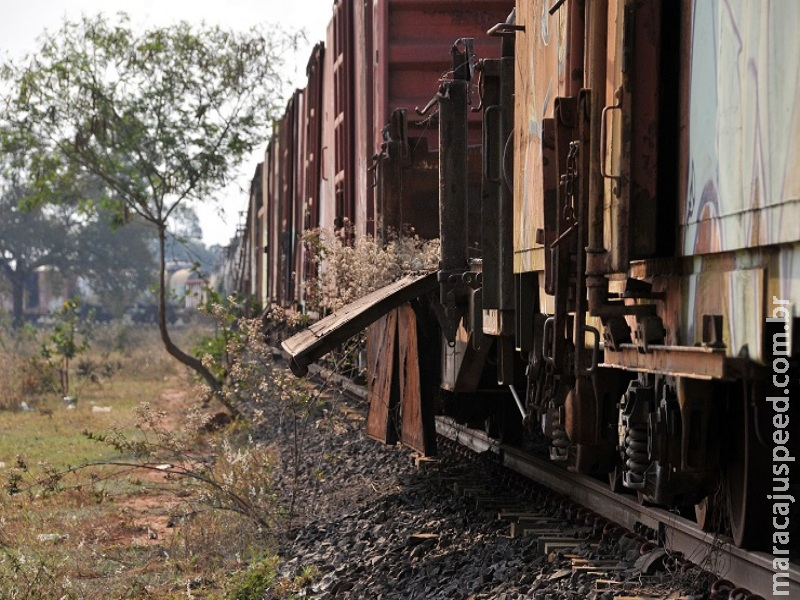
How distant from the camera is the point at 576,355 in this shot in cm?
467

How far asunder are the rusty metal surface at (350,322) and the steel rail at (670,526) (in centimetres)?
136

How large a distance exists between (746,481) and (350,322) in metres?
3.73

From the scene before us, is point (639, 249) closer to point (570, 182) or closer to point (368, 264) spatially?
point (570, 182)

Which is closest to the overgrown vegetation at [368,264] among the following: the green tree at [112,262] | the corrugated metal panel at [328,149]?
the corrugated metal panel at [328,149]

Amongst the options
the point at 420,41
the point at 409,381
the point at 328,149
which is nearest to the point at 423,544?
the point at 409,381

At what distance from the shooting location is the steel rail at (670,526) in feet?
15.0

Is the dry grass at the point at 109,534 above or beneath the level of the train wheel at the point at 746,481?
beneath

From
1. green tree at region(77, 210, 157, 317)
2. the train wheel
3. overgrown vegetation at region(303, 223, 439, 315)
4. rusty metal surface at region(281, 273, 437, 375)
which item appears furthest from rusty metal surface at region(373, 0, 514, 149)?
green tree at region(77, 210, 157, 317)

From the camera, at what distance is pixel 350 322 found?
7.93 meters

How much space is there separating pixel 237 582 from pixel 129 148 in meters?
17.1

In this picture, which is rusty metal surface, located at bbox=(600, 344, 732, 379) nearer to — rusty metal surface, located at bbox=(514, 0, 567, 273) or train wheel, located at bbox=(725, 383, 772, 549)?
train wheel, located at bbox=(725, 383, 772, 549)

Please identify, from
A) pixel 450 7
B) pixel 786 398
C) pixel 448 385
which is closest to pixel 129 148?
pixel 450 7

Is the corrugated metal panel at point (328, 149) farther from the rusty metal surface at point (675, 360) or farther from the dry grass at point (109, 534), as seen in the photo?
the rusty metal surface at point (675, 360)

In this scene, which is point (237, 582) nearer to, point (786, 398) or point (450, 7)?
point (786, 398)
